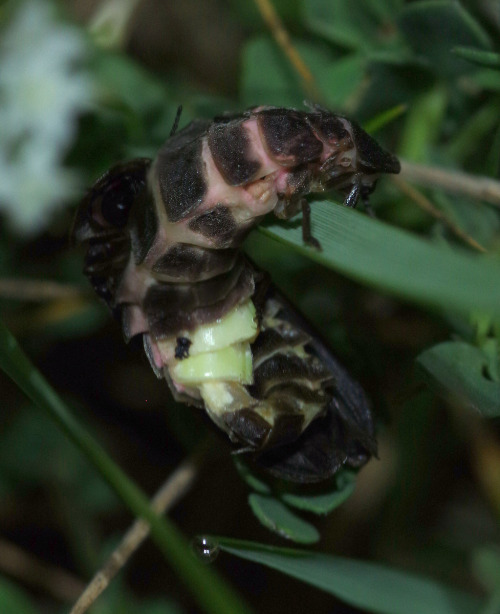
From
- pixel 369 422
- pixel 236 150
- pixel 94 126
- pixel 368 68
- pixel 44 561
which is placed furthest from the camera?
pixel 44 561

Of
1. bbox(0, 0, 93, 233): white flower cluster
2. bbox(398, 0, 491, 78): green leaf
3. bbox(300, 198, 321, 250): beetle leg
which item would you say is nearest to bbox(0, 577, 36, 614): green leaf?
bbox(0, 0, 93, 233): white flower cluster

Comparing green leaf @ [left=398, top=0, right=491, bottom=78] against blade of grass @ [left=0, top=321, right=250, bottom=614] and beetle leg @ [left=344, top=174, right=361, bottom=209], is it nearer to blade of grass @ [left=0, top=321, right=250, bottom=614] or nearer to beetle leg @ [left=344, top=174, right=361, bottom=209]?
beetle leg @ [left=344, top=174, right=361, bottom=209]

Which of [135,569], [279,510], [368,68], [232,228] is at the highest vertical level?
[232,228]

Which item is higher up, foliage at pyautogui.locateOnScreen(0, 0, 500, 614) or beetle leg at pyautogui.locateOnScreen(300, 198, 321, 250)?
beetle leg at pyautogui.locateOnScreen(300, 198, 321, 250)

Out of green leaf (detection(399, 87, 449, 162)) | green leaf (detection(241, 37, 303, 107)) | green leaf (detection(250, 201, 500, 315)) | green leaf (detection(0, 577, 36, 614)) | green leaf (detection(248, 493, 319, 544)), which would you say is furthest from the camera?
green leaf (detection(241, 37, 303, 107))

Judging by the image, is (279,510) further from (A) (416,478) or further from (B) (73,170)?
(B) (73,170)

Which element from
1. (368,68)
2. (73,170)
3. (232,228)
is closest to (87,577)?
(73,170)

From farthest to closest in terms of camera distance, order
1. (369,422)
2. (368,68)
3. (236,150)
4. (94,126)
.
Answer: (94,126)
(368,68)
(369,422)
(236,150)
